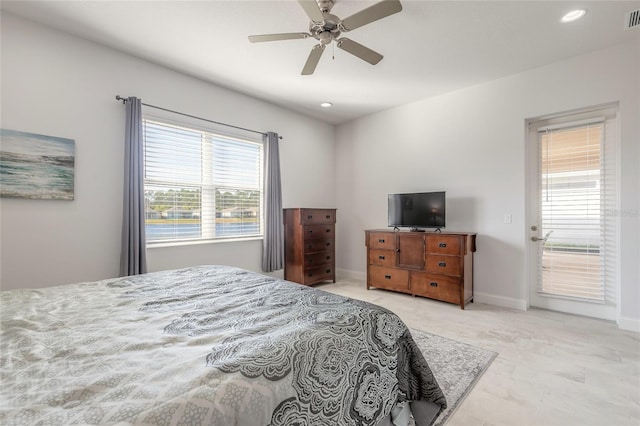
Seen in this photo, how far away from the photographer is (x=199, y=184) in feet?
12.0

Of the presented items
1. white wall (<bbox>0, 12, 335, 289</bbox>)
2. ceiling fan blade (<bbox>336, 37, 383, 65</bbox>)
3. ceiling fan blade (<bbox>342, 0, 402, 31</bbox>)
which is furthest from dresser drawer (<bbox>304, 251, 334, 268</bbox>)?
ceiling fan blade (<bbox>342, 0, 402, 31</bbox>)

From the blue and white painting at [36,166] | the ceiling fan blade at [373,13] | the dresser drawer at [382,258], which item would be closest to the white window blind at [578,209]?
the dresser drawer at [382,258]

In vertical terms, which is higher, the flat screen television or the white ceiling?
the white ceiling

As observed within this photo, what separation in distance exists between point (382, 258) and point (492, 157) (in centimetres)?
196

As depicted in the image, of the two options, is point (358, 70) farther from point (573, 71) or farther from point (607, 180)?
point (607, 180)

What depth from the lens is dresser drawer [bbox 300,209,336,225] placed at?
4.31 meters

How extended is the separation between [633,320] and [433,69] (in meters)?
3.27

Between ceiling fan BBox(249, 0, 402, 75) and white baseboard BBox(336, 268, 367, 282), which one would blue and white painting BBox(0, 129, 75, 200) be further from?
white baseboard BBox(336, 268, 367, 282)

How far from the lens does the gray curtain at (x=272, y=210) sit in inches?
166

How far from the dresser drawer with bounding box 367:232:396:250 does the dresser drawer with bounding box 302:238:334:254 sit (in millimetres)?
690

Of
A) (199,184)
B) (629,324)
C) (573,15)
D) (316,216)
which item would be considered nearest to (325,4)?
(573,15)

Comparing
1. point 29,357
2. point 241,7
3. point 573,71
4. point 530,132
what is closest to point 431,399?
point 29,357

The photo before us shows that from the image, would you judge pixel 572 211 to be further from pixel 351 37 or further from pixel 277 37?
pixel 277 37

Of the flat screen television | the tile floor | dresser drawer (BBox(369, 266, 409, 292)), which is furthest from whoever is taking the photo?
dresser drawer (BBox(369, 266, 409, 292))
